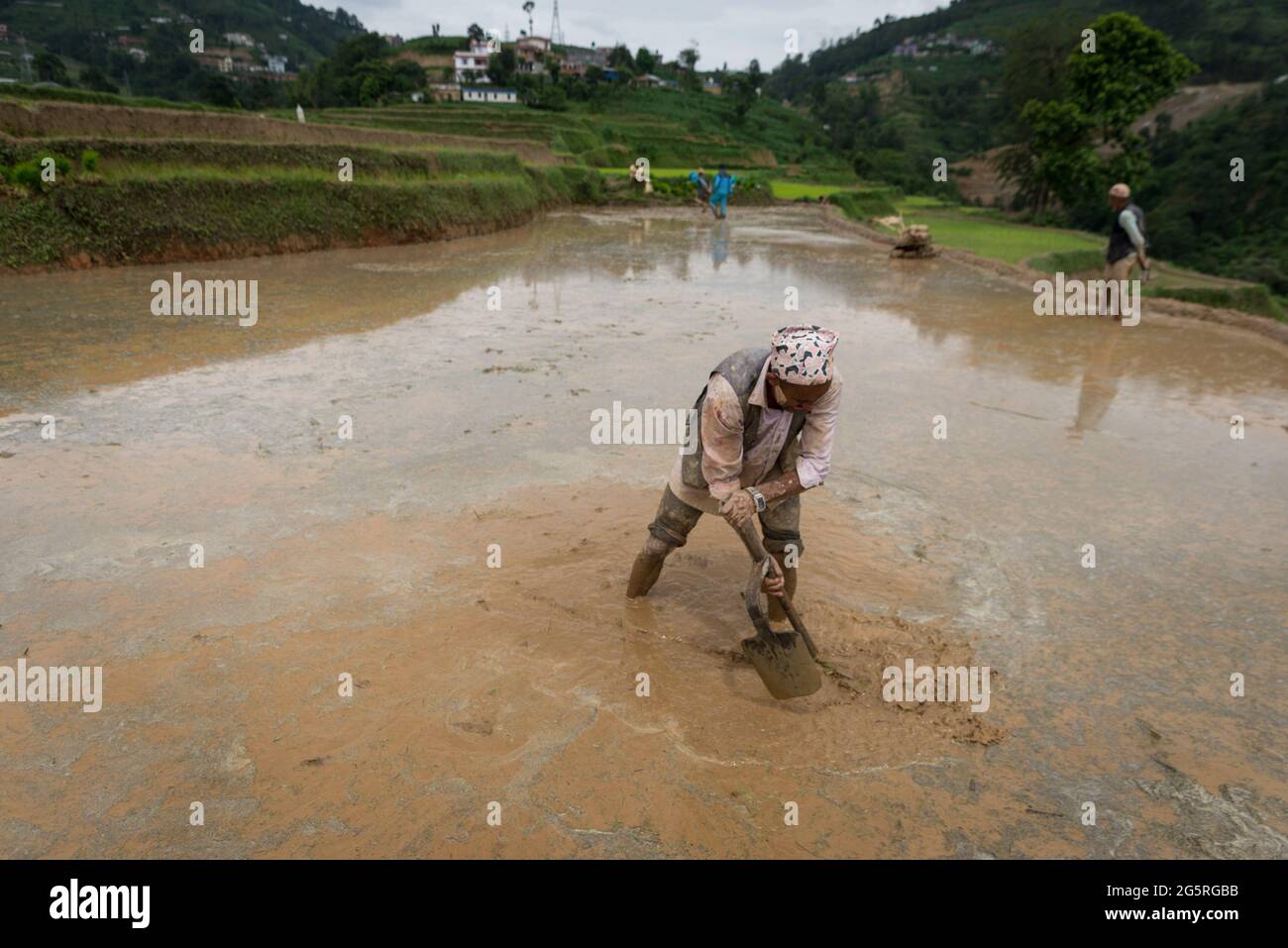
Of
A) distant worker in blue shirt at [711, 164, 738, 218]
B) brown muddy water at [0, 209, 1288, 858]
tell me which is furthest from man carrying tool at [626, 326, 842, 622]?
distant worker in blue shirt at [711, 164, 738, 218]

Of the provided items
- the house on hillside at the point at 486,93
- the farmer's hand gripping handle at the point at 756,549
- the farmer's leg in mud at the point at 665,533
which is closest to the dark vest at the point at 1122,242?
the farmer's leg in mud at the point at 665,533

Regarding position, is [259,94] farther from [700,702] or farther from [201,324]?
[700,702]

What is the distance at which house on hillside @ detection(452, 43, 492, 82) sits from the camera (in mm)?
86312

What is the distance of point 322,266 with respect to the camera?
1322 centimetres

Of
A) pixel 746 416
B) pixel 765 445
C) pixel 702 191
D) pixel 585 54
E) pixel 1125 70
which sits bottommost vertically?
pixel 765 445

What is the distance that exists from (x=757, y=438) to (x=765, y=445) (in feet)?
0.15

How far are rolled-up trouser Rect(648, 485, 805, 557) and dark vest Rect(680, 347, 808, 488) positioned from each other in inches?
6.2

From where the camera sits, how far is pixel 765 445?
10.8 feet

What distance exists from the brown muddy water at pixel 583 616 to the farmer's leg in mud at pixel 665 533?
213 mm

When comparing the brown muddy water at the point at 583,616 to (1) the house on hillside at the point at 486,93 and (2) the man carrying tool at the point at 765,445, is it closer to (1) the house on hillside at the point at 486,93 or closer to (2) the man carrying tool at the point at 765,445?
(2) the man carrying tool at the point at 765,445

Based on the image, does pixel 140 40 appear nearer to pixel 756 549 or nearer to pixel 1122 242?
pixel 1122 242

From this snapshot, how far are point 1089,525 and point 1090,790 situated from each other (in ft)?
8.40

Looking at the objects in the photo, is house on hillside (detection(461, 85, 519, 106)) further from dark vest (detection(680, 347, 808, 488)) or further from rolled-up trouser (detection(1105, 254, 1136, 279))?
dark vest (detection(680, 347, 808, 488))

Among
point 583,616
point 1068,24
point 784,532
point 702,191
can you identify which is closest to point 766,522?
point 784,532
